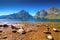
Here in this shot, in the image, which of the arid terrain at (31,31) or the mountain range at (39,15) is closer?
Answer: the arid terrain at (31,31)

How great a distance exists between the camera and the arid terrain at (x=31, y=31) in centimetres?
364

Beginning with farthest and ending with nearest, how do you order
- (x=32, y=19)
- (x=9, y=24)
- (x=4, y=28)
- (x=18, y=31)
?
1. (x=32, y=19)
2. (x=9, y=24)
3. (x=4, y=28)
4. (x=18, y=31)

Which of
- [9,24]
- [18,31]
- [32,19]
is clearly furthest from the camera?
[32,19]

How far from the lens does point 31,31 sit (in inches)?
160

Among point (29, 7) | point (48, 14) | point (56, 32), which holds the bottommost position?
point (56, 32)

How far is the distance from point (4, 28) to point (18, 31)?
0.67m

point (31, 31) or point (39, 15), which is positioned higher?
point (39, 15)

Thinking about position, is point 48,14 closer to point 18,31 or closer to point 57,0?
point 57,0

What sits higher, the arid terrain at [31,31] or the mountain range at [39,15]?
the mountain range at [39,15]

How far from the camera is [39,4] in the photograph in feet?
17.0

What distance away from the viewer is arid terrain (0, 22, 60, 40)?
364cm

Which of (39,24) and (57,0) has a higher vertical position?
(57,0)

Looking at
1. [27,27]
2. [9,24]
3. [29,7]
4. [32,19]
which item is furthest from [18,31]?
[29,7]

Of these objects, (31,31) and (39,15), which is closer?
(31,31)
